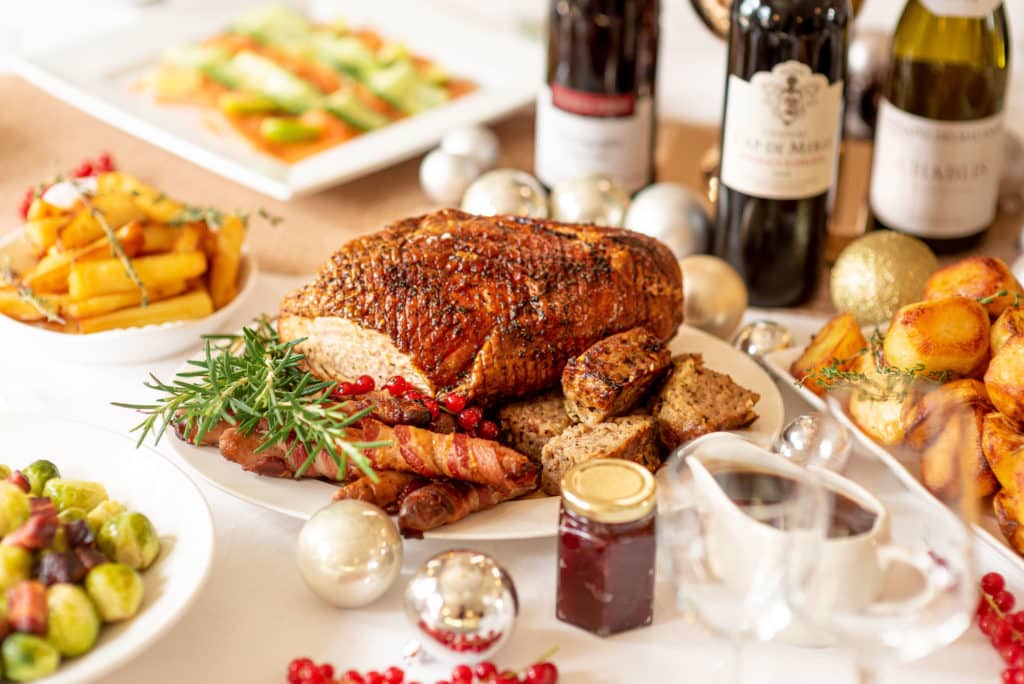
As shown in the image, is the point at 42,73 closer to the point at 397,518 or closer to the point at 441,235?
the point at 441,235

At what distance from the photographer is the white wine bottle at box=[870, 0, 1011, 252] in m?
2.13

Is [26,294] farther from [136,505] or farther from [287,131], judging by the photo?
[287,131]

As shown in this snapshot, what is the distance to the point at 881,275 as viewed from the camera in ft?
6.46

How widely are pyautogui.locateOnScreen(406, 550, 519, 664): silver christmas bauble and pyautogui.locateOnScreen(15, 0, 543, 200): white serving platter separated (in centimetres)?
134

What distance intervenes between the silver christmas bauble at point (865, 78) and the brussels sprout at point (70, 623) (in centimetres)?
209

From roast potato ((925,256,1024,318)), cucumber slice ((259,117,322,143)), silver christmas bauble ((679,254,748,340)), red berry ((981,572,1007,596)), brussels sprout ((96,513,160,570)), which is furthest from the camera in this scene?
cucumber slice ((259,117,322,143))

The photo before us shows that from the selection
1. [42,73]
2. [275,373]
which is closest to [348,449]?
[275,373]

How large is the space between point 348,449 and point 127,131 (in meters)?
1.68

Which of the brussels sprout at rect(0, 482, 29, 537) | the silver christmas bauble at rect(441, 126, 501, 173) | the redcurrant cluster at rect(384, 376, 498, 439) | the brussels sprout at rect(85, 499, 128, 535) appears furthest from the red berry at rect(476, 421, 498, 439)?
the silver christmas bauble at rect(441, 126, 501, 173)

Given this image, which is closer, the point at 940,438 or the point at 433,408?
the point at 940,438

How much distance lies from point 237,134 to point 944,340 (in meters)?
1.73

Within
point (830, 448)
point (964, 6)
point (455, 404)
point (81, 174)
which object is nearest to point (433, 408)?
point (455, 404)

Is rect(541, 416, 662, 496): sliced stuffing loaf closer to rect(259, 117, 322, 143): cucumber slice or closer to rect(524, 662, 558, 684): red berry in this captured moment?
rect(524, 662, 558, 684): red berry

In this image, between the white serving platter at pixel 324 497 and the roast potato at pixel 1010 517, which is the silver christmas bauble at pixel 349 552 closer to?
the white serving platter at pixel 324 497
